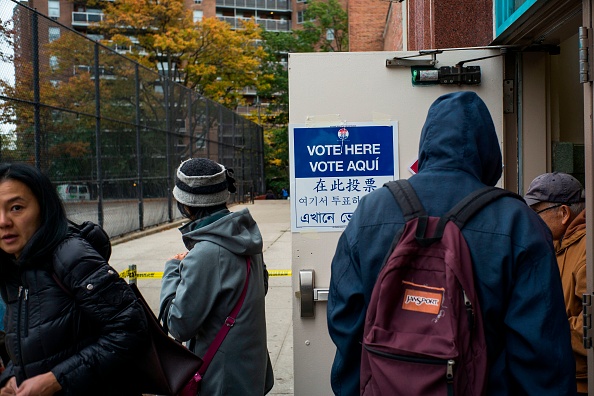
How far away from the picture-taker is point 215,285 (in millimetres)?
2988

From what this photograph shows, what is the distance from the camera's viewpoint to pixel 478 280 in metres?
1.92

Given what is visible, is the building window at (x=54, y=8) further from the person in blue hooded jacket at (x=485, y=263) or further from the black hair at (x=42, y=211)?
the person in blue hooded jacket at (x=485, y=263)

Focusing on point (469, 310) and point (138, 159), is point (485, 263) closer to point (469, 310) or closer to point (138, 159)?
point (469, 310)

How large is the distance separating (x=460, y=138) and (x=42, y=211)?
1.61 meters

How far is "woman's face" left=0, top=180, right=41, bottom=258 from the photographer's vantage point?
2.40 m

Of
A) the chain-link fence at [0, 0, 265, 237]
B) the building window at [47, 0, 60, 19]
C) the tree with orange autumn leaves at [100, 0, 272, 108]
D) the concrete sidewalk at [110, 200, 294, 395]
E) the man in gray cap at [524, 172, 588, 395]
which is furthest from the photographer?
the building window at [47, 0, 60, 19]

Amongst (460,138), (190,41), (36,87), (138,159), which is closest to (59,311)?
(460,138)

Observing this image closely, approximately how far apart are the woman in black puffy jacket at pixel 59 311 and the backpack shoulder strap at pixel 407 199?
42.6 inches

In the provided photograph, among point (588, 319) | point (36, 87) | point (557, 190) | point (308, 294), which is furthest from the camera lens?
point (36, 87)

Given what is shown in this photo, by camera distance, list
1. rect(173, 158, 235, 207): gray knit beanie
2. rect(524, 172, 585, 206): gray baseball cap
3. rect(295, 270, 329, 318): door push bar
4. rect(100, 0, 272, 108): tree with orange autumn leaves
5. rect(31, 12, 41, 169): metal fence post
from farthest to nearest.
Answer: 1. rect(100, 0, 272, 108): tree with orange autumn leaves
2. rect(31, 12, 41, 169): metal fence post
3. rect(295, 270, 329, 318): door push bar
4. rect(524, 172, 585, 206): gray baseball cap
5. rect(173, 158, 235, 207): gray knit beanie

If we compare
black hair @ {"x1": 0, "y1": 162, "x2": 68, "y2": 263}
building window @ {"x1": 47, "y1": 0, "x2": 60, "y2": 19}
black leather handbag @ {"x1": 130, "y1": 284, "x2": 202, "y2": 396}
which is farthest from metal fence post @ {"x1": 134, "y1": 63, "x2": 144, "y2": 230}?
building window @ {"x1": 47, "y1": 0, "x2": 60, "y2": 19}

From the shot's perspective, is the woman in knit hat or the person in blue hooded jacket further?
the woman in knit hat

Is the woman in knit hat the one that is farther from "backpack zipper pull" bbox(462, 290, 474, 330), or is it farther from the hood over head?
"backpack zipper pull" bbox(462, 290, 474, 330)

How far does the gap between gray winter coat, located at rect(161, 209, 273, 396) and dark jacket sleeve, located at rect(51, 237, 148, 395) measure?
562mm
